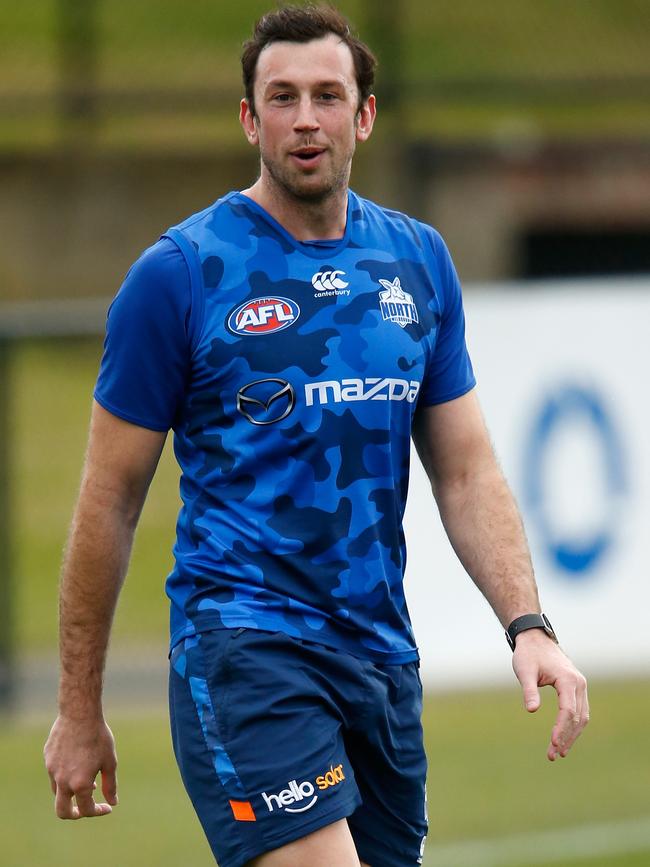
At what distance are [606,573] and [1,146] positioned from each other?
9.20 m

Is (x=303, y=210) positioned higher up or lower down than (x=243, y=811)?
higher up

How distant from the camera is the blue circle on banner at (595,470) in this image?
10.3 m

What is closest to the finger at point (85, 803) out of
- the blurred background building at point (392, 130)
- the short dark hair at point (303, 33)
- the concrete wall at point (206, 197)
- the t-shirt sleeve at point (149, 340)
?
the t-shirt sleeve at point (149, 340)

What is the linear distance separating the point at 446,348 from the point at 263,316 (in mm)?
588

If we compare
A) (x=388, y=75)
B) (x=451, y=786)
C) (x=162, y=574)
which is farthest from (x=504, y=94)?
(x=451, y=786)

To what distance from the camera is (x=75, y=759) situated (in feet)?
13.9

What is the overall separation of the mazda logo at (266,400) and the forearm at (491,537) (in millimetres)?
636

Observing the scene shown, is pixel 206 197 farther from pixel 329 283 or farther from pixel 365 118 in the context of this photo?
pixel 329 283

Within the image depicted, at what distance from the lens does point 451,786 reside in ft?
29.0

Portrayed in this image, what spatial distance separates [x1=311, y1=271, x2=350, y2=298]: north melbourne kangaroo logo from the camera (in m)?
4.35

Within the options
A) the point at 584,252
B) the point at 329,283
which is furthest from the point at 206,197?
the point at 329,283

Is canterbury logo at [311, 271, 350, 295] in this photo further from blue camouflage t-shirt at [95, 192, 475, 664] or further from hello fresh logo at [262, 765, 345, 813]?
hello fresh logo at [262, 765, 345, 813]

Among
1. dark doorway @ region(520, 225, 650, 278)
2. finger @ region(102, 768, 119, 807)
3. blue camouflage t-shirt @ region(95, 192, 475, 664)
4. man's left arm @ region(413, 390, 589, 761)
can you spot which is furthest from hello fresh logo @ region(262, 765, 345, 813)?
dark doorway @ region(520, 225, 650, 278)

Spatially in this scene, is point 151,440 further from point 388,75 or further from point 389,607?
point 388,75
